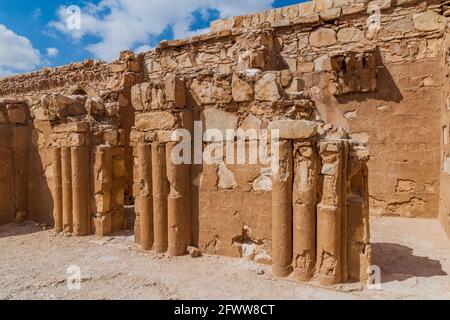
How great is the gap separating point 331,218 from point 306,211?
0.90 feet

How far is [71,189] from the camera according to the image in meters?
5.65

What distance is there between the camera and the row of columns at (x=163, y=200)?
4398 mm

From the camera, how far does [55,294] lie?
11.3ft

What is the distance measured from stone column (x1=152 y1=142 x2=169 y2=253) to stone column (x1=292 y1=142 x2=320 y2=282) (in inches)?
76.3

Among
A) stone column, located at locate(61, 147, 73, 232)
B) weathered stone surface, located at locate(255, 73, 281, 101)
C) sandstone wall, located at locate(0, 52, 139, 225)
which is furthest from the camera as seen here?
sandstone wall, located at locate(0, 52, 139, 225)

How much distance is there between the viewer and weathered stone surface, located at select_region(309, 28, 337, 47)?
7.24 m

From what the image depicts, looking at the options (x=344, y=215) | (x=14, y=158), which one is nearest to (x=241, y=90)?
(x=344, y=215)

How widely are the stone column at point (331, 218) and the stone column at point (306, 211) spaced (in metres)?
0.10

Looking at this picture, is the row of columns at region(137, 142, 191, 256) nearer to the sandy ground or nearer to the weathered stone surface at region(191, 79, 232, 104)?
the sandy ground

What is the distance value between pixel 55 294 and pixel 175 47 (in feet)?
25.3

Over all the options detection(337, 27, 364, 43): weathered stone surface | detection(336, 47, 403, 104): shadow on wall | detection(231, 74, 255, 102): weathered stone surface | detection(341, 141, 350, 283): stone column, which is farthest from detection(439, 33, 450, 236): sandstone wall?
detection(231, 74, 255, 102): weathered stone surface

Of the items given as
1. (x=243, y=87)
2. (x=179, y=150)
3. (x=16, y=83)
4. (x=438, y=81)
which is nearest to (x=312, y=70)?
(x=438, y=81)
